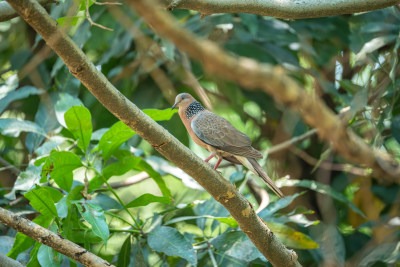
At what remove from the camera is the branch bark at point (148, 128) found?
1536mm

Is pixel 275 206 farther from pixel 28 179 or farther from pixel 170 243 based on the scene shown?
pixel 28 179

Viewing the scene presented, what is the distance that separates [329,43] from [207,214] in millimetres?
2380

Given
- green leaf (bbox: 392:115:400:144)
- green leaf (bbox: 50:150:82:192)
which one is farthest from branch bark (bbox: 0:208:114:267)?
green leaf (bbox: 392:115:400:144)

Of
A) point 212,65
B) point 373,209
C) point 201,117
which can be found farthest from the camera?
point 373,209

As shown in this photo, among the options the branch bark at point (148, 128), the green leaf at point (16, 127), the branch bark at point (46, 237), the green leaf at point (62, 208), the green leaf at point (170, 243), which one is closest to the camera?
the branch bark at point (148, 128)

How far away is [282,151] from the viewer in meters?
4.73

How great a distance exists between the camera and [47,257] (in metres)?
2.60

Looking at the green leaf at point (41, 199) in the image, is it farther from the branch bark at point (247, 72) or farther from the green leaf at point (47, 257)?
the branch bark at point (247, 72)

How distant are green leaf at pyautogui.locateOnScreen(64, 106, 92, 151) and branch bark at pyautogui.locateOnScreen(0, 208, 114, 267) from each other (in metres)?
0.97

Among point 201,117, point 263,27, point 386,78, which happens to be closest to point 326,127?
point 201,117

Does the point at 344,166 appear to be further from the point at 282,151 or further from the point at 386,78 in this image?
the point at 386,78

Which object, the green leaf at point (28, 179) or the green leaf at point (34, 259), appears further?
the green leaf at point (28, 179)

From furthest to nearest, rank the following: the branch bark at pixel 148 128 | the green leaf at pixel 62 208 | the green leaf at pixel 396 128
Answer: the green leaf at pixel 396 128, the green leaf at pixel 62 208, the branch bark at pixel 148 128

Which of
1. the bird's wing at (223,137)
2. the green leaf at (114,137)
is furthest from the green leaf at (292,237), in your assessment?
the green leaf at (114,137)
